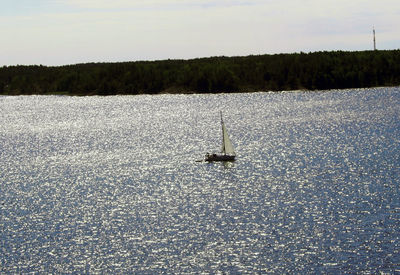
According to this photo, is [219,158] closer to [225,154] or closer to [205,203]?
[225,154]

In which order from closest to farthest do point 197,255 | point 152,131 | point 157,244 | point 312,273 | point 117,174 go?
1. point 312,273
2. point 197,255
3. point 157,244
4. point 117,174
5. point 152,131

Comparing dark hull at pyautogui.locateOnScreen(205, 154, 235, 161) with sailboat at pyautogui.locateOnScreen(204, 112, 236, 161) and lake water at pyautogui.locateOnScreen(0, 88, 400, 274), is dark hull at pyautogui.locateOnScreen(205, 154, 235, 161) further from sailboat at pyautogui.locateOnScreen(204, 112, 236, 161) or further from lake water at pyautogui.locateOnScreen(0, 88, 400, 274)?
lake water at pyautogui.locateOnScreen(0, 88, 400, 274)

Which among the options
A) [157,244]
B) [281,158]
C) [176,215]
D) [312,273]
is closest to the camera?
[312,273]

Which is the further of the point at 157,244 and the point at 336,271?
the point at 157,244

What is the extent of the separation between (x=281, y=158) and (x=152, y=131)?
5808 centimetres

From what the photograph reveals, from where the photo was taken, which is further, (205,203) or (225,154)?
(225,154)

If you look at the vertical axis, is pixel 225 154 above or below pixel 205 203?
above

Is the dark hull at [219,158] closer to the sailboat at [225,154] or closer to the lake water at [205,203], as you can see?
the sailboat at [225,154]

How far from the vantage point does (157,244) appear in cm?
6438

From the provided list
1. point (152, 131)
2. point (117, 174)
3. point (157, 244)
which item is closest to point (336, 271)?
point (157, 244)

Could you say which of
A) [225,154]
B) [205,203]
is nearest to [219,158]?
[225,154]

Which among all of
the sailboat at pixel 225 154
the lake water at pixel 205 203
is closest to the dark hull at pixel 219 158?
the sailboat at pixel 225 154

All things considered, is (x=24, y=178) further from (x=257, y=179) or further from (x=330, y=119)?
(x=330, y=119)

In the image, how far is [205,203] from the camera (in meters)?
81.0
